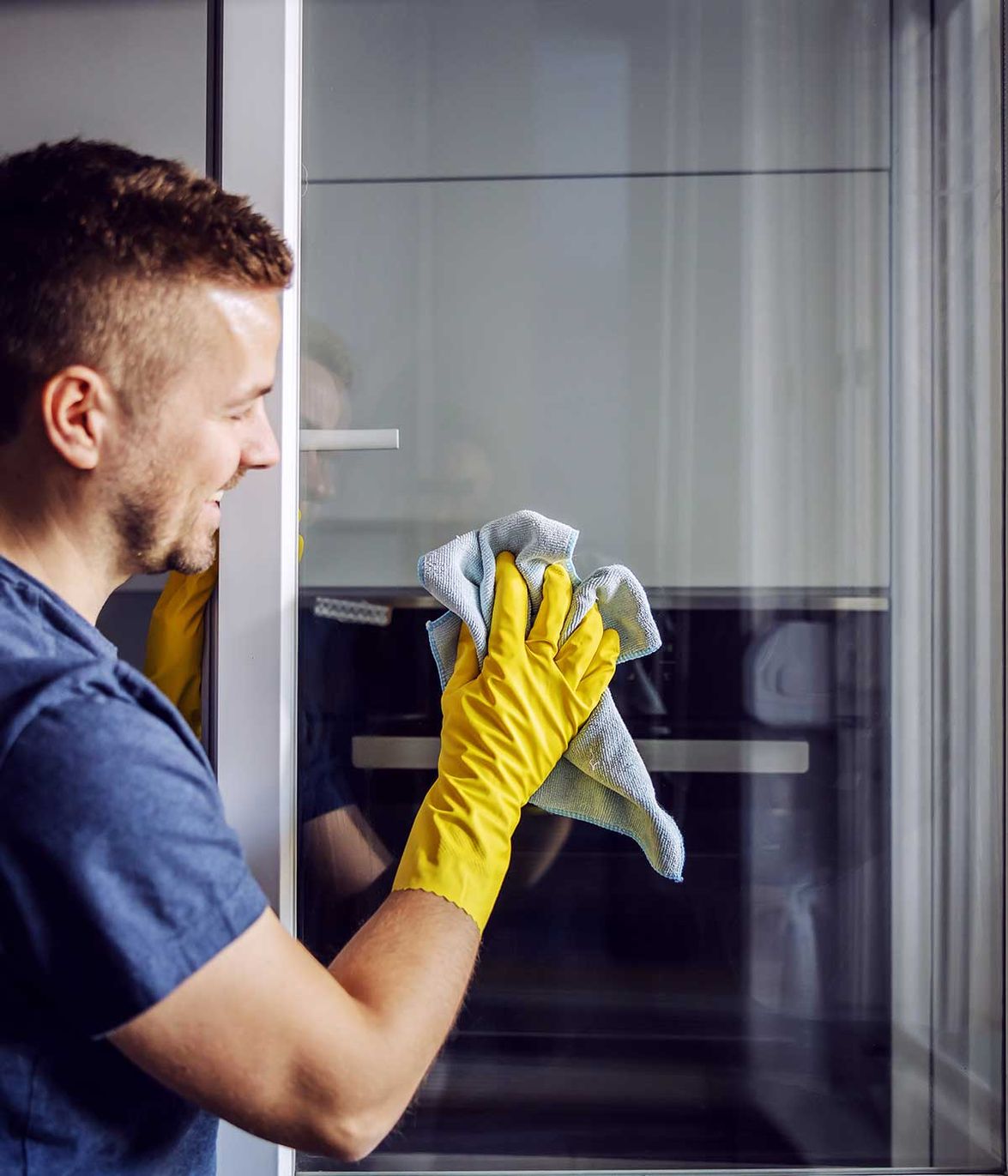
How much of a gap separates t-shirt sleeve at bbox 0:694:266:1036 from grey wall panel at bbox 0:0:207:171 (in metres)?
0.69

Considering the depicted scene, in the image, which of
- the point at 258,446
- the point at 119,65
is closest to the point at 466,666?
the point at 258,446

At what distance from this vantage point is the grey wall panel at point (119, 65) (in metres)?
1.00

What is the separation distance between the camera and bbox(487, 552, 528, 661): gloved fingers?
917 millimetres

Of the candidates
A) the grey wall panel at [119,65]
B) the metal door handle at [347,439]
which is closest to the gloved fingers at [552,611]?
the metal door handle at [347,439]

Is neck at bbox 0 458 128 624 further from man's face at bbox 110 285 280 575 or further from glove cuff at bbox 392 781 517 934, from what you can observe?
glove cuff at bbox 392 781 517 934

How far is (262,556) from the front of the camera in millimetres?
968

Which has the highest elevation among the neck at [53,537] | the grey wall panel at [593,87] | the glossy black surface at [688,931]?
the grey wall panel at [593,87]

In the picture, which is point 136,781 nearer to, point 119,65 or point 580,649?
point 580,649

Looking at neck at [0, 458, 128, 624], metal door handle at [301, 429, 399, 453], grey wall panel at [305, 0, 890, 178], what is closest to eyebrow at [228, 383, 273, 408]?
neck at [0, 458, 128, 624]

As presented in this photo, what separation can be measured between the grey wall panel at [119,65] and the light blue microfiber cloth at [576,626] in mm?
505

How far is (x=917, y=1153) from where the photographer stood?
3.32 feet

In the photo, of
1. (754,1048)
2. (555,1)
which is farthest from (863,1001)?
(555,1)

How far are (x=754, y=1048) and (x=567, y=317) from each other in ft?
2.55

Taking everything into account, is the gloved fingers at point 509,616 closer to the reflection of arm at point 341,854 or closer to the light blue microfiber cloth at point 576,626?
the light blue microfiber cloth at point 576,626
